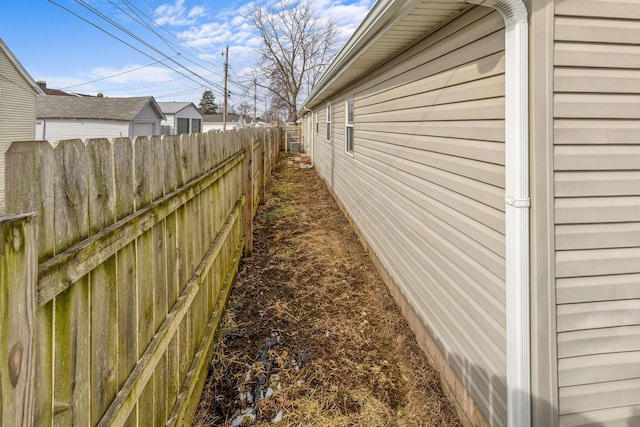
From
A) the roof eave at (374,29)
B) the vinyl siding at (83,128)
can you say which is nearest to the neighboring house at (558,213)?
the roof eave at (374,29)

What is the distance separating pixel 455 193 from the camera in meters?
2.70

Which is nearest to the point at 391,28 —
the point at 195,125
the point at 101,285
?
the point at 101,285

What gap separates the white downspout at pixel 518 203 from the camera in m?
1.83

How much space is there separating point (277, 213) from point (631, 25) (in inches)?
266

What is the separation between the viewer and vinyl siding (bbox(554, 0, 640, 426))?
186cm

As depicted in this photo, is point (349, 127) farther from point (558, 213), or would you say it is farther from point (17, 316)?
point (17, 316)

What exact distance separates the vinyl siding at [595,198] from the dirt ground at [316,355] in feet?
3.20

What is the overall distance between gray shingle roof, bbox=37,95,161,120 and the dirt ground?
24.1m

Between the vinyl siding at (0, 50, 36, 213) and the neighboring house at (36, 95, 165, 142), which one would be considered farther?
the neighboring house at (36, 95, 165, 142)

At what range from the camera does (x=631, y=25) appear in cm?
188

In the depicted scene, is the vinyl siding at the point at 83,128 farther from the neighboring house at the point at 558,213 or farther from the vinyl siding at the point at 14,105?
the neighboring house at the point at 558,213

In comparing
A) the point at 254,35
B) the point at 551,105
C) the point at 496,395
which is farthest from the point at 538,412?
the point at 254,35

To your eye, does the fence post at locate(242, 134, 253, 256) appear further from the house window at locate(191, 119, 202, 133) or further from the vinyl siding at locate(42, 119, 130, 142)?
the house window at locate(191, 119, 202, 133)

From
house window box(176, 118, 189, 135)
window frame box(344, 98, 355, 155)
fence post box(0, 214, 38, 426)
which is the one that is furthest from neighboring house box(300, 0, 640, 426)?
house window box(176, 118, 189, 135)
